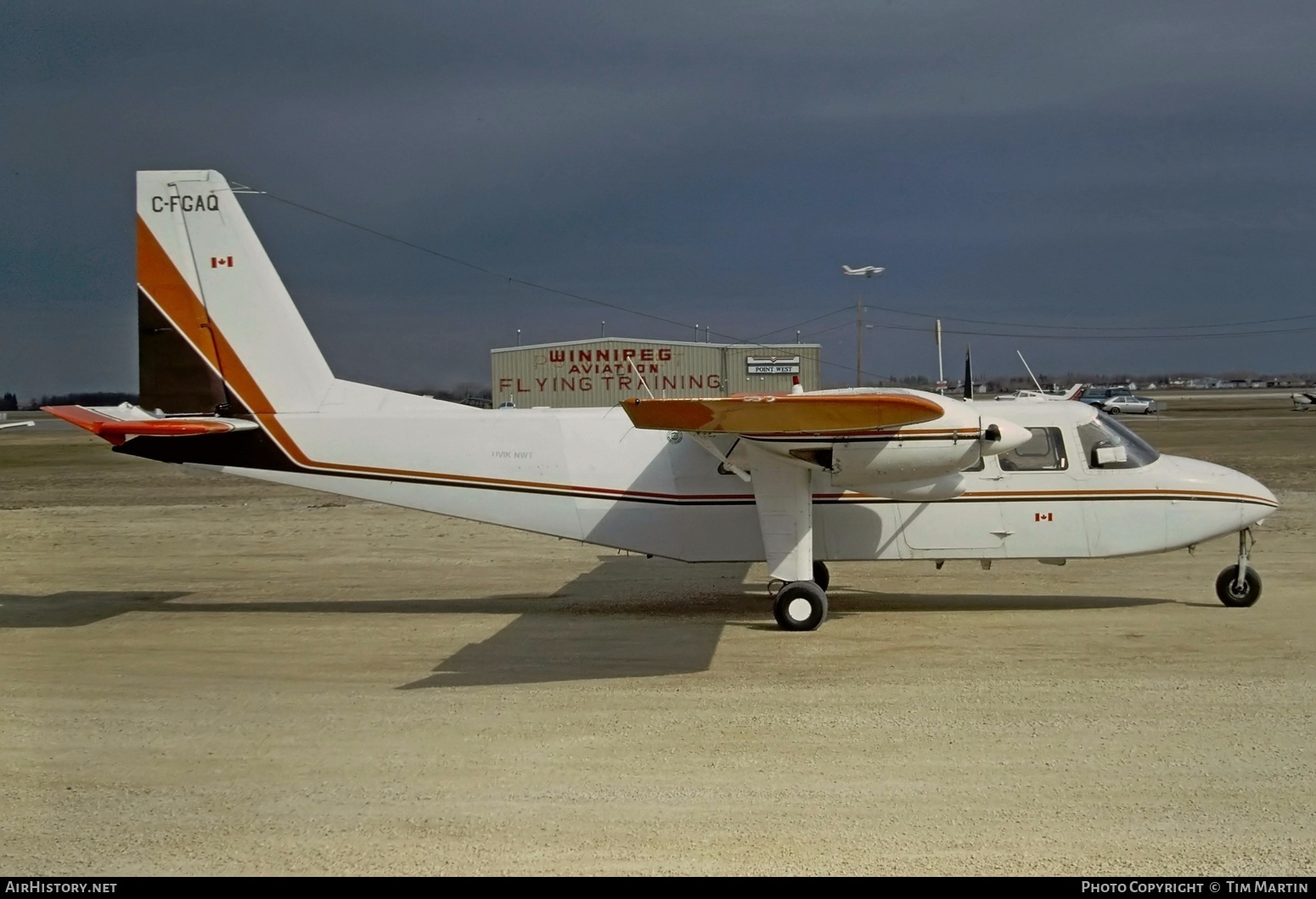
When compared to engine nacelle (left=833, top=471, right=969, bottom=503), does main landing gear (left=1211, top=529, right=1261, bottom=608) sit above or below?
below

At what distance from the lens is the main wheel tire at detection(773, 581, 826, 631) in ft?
36.0

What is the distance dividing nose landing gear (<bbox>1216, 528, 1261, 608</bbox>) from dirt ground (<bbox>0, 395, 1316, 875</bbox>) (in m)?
0.20

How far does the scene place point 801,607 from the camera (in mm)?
11016

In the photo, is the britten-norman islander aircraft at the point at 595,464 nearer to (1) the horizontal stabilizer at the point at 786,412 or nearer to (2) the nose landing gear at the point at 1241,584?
(2) the nose landing gear at the point at 1241,584

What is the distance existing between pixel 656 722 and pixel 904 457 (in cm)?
426

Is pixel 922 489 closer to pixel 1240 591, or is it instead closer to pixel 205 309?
pixel 1240 591

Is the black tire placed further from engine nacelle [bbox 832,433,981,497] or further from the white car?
the white car

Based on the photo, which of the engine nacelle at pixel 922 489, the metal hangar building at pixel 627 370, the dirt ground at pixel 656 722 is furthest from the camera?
the metal hangar building at pixel 627 370

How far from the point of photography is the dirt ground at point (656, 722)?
18.8 feet

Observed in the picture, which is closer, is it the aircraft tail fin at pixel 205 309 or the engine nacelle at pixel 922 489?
the engine nacelle at pixel 922 489

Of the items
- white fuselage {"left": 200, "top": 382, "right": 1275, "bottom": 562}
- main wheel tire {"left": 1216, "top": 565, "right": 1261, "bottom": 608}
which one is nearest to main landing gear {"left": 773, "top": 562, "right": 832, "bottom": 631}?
white fuselage {"left": 200, "top": 382, "right": 1275, "bottom": 562}

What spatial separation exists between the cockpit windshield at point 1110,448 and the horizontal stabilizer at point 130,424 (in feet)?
30.8

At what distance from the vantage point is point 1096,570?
47.2 feet

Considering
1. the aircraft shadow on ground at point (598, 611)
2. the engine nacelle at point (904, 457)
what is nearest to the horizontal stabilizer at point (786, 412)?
the engine nacelle at point (904, 457)
